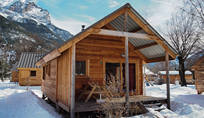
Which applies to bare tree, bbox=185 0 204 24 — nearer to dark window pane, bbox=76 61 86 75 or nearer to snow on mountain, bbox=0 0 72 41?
dark window pane, bbox=76 61 86 75

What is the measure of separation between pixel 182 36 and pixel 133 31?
51.0ft

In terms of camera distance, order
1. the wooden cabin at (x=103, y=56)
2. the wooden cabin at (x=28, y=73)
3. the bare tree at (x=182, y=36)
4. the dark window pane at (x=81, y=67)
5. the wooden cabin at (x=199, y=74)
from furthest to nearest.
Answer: the wooden cabin at (x=28, y=73) → the bare tree at (x=182, y=36) → the wooden cabin at (x=199, y=74) → the dark window pane at (x=81, y=67) → the wooden cabin at (x=103, y=56)

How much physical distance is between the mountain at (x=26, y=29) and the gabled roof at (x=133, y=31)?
30817 mm

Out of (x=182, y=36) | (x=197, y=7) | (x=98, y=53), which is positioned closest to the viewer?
(x=98, y=53)

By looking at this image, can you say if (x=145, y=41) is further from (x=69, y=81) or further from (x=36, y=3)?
(x=36, y=3)

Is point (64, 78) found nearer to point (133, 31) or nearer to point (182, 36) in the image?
point (133, 31)

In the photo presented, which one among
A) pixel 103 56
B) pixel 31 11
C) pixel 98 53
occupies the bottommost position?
pixel 103 56

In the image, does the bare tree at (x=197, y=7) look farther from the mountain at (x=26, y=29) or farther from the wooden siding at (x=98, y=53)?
the mountain at (x=26, y=29)

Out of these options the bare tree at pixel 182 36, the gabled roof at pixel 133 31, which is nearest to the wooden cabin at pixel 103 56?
the gabled roof at pixel 133 31

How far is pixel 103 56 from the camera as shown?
941 centimetres

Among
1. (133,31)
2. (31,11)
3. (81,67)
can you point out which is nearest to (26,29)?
(31,11)

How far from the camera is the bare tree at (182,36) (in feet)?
68.6

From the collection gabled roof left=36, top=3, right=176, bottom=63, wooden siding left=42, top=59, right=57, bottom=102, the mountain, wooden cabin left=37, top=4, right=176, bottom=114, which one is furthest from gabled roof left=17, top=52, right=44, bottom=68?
gabled roof left=36, top=3, right=176, bottom=63

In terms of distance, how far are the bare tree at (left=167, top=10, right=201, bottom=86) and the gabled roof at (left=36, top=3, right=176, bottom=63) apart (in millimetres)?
12698
